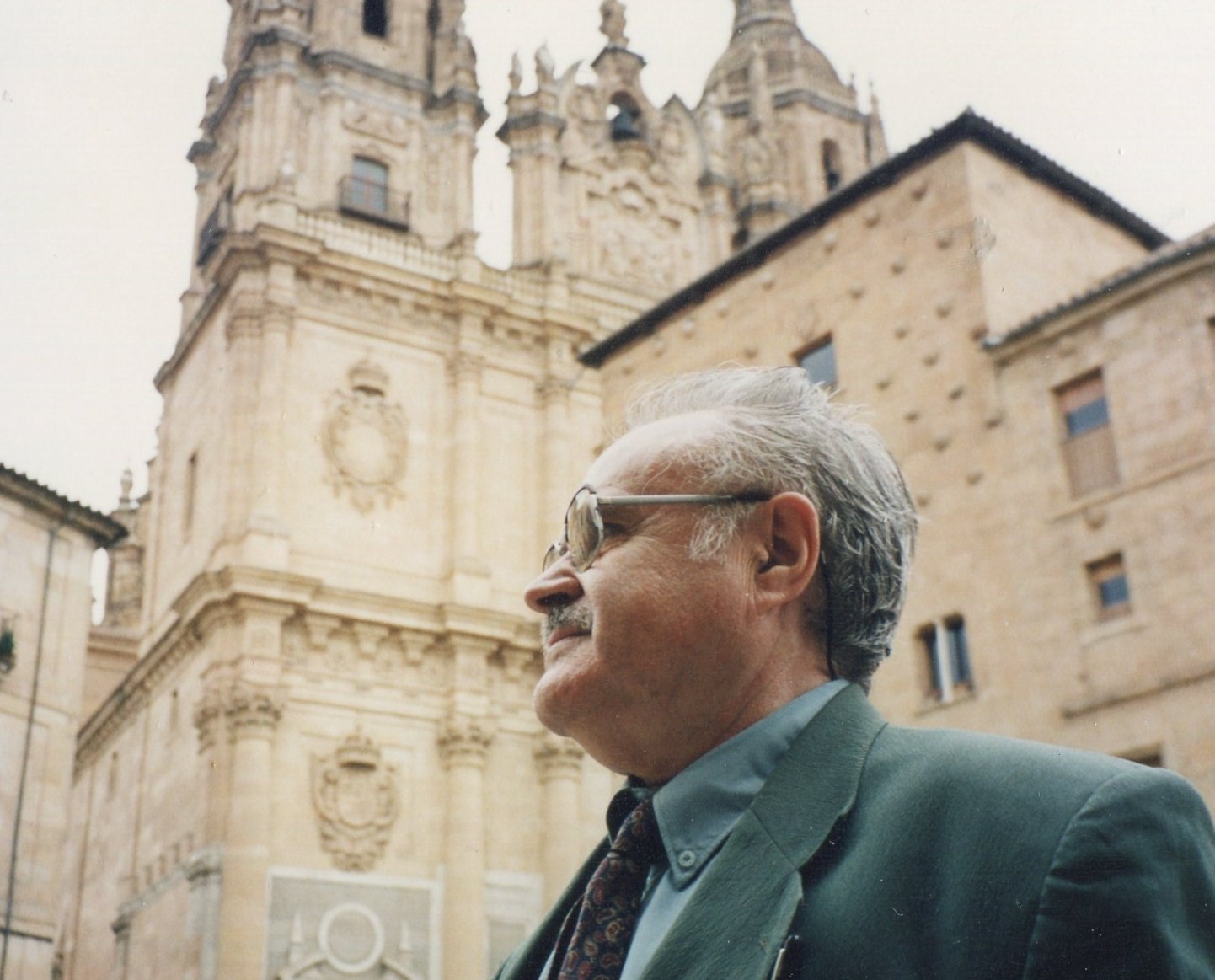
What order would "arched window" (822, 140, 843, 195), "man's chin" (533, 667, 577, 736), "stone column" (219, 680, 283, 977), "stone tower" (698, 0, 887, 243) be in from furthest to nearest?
"arched window" (822, 140, 843, 195) → "stone tower" (698, 0, 887, 243) → "stone column" (219, 680, 283, 977) → "man's chin" (533, 667, 577, 736)

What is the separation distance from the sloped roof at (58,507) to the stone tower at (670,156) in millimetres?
13088

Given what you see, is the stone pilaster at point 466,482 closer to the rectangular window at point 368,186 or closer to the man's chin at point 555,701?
the rectangular window at point 368,186

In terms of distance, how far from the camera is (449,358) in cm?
2867

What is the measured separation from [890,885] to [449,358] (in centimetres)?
2723

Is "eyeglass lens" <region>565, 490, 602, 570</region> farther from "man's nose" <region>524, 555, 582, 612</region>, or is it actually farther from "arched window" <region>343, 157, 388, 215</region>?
"arched window" <region>343, 157, 388, 215</region>

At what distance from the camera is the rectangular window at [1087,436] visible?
14352mm

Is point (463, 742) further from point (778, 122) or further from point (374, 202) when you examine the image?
point (778, 122)

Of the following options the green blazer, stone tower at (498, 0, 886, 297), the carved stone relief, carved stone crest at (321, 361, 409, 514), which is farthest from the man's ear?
the carved stone relief

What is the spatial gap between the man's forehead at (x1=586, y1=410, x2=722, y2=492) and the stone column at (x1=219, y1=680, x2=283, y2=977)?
21.5m

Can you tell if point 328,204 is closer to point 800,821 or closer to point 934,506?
point 934,506

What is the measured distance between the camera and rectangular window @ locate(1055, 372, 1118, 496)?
1435 centimetres

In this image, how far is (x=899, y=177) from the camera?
52.3 feet

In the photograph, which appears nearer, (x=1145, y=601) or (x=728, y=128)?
(x=1145, y=601)

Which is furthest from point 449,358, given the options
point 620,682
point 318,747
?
point 620,682
